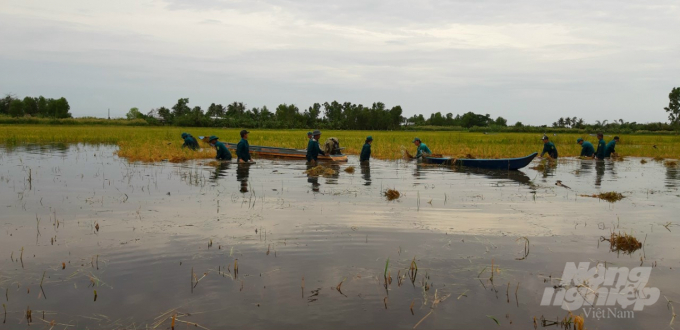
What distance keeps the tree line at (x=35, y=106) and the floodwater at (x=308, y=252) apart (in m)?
115

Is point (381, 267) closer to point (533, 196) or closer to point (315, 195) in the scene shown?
point (315, 195)

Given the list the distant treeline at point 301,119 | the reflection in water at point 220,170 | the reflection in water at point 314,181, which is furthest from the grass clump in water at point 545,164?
the distant treeline at point 301,119

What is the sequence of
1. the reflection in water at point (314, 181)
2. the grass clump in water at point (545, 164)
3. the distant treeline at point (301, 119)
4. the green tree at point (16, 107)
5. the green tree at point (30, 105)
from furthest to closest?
the green tree at point (30, 105), the green tree at point (16, 107), the distant treeline at point (301, 119), the grass clump in water at point (545, 164), the reflection in water at point (314, 181)

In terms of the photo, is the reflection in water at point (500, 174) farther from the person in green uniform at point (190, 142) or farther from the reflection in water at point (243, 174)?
the person in green uniform at point (190, 142)

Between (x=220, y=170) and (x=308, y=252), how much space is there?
10880mm

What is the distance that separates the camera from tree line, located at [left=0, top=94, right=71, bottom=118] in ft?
365

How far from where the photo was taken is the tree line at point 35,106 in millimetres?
111188

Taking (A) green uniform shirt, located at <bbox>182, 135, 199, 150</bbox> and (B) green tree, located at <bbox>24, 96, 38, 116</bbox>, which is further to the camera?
(B) green tree, located at <bbox>24, 96, 38, 116</bbox>

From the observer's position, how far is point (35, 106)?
400 ft

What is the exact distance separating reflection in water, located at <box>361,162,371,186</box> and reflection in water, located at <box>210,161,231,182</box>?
429cm

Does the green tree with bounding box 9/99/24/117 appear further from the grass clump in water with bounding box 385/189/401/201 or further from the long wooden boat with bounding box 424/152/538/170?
the grass clump in water with bounding box 385/189/401/201

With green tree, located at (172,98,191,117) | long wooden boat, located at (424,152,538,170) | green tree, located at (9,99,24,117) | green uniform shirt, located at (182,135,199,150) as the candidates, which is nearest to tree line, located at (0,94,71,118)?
green tree, located at (9,99,24,117)

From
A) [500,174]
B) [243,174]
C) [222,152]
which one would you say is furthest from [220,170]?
[500,174]

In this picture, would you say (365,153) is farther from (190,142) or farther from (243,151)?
(190,142)
